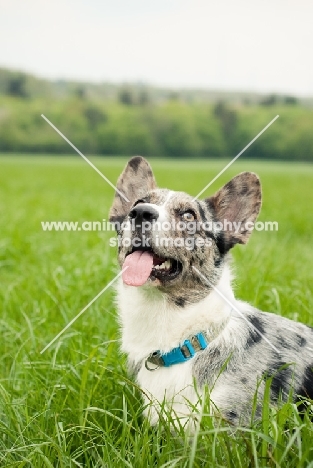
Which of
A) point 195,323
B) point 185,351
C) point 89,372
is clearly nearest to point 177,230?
point 195,323

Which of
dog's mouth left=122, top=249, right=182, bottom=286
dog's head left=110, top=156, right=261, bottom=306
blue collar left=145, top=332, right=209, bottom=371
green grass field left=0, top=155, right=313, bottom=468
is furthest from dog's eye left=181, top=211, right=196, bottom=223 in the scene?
green grass field left=0, top=155, right=313, bottom=468

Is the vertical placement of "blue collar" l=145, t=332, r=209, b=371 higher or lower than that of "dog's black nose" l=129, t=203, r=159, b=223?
lower

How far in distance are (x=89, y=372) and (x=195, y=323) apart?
35.6 inches

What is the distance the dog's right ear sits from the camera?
372 cm

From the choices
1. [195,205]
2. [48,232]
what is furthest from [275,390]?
[48,232]

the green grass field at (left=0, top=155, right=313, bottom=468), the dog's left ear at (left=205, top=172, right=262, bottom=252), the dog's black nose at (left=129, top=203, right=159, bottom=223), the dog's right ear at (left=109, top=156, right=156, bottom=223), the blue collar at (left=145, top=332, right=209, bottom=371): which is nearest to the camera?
the green grass field at (left=0, top=155, right=313, bottom=468)

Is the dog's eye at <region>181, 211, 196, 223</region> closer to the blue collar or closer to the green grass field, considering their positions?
the blue collar

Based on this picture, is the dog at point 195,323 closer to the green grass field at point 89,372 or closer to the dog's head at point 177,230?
the dog's head at point 177,230

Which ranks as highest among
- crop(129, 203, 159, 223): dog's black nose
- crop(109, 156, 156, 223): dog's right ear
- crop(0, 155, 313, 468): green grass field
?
crop(109, 156, 156, 223): dog's right ear

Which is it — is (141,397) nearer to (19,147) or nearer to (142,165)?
(142,165)

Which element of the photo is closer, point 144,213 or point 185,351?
point 144,213

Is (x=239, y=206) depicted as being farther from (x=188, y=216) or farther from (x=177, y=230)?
(x=177, y=230)

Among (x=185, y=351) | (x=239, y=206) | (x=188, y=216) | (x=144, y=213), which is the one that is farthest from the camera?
(x=239, y=206)

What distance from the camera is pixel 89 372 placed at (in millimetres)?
3674
